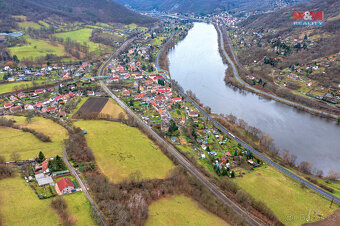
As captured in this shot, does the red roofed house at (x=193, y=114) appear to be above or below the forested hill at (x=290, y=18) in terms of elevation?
below

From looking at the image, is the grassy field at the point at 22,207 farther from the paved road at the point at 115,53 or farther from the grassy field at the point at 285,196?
the paved road at the point at 115,53

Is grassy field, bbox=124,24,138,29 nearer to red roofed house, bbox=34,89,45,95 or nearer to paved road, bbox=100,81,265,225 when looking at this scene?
red roofed house, bbox=34,89,45,95

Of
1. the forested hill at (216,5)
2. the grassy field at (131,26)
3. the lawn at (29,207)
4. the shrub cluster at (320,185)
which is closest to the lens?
the lawn at (29,207)

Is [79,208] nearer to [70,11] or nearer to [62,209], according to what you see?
[62,209]

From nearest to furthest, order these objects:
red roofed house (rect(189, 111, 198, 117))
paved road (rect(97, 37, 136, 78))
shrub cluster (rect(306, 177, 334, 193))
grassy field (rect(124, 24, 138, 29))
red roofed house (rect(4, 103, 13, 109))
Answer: shrub cluster (rect(306, 177, 334, 193)), red roofed house (rect(189, 111, 198, 117)), red roofed house (rect(4, 103, 13, 109)), paved road (rect(97, 37, 136, 78)), grassy field (rect(124, 24, 138, 29))

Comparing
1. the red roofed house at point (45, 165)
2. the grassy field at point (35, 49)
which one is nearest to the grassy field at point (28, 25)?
the grassy field at point (35, 49)

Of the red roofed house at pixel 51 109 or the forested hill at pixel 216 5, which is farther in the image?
the forested hill at pixel 216 5

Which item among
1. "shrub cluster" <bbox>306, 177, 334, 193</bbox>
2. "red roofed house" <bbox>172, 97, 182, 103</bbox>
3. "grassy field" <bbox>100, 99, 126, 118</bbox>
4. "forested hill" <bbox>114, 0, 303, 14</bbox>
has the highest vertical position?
"forested hill" <bbox>114, 0, 303, 14</bbox>

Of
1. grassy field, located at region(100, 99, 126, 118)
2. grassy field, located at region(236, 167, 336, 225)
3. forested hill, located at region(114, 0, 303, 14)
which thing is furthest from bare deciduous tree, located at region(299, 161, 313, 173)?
forested hill, located at region(114, 0, 303, 14)
